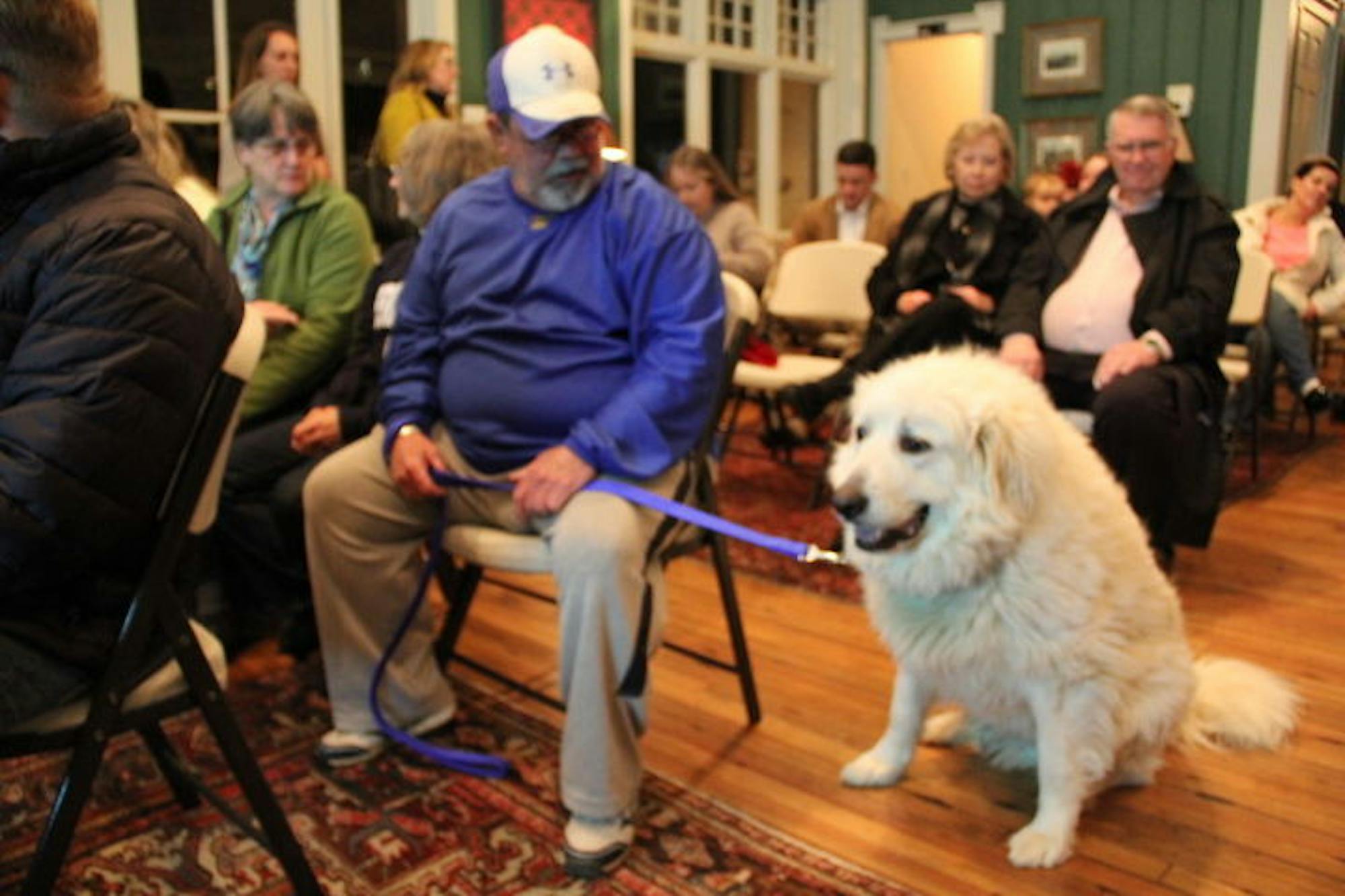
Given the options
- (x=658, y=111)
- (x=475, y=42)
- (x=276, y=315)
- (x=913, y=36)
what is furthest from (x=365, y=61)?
(x=913, y=36)

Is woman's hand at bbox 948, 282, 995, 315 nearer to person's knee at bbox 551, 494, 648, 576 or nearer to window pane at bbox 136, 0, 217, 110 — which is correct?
person's knee at bbox 551, 494, 648, 576

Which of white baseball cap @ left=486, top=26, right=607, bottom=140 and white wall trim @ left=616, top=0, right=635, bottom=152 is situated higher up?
white wall trim @ left=616, top=0, right=635, bottom=152

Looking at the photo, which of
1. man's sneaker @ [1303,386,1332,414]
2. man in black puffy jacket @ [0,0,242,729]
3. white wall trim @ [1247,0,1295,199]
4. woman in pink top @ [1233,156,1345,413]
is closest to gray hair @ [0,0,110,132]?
man in black puffy jacket @ [0,0,242,729]

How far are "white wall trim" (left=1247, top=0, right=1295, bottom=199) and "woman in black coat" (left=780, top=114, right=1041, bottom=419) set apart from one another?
0.86m

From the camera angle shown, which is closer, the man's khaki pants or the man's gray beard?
the man's khaki pants

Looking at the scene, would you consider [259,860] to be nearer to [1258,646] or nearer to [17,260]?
[17,260]

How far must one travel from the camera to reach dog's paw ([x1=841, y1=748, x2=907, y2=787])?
6.75 feet

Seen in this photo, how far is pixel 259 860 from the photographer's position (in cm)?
186

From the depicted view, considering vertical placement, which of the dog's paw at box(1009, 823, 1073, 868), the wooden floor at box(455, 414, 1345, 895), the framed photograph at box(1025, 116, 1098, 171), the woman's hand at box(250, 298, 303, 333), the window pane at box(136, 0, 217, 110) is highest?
the window pane at box(136, 0, 217, 110)

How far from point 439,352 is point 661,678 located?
87cm

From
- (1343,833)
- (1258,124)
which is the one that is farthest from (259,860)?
(1258,124)

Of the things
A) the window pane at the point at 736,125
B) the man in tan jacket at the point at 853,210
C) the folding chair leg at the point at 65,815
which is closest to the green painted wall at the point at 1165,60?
the window pane at the point at 736,125

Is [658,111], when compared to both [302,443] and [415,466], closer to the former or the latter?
[302,443]

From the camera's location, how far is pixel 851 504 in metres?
1.72
